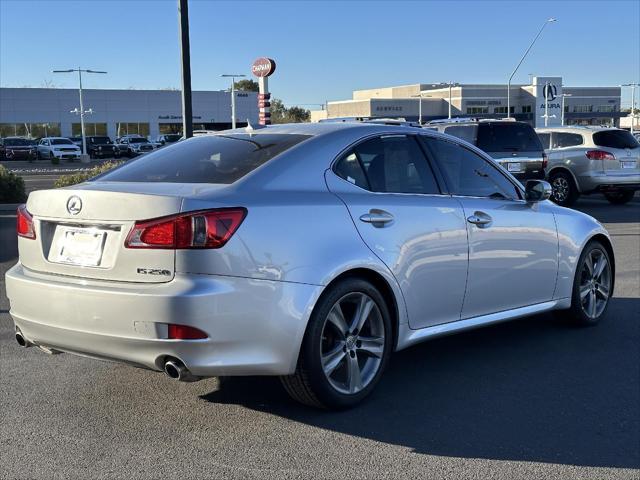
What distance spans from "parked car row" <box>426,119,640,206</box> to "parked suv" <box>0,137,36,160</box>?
4360 centimetres

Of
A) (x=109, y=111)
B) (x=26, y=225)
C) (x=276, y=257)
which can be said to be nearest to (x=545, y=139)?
(x=276, y=257)

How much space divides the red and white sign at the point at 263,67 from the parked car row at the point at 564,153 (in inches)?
289

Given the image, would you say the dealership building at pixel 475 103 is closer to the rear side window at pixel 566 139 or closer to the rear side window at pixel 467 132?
the rear side window at pixel 566 139

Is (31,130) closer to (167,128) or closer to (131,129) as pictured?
(131,129)

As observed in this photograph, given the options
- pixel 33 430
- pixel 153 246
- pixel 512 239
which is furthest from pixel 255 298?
pixel 512 239

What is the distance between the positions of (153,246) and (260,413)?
1258 mm

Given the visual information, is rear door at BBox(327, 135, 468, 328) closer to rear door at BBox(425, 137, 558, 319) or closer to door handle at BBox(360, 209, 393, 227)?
door handle at BBox(360, 209, 393, 227)

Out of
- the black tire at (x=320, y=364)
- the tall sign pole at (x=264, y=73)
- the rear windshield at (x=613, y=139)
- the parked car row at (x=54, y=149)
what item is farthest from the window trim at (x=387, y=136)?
the parked car row at (x=54, y=149)

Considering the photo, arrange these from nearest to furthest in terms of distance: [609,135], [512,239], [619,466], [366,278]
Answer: [619,466], [366,278], [512,239], [609,135]

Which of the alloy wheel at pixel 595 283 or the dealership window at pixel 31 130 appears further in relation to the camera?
the dealership window at pixel 31 130

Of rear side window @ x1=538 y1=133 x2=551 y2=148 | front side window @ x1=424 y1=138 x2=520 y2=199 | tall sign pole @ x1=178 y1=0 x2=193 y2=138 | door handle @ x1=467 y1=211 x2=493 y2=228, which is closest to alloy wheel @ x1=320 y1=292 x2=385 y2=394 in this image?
door handle @ x1=467 y1=211 x2=493 y2=228

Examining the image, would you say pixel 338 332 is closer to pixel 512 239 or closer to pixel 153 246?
pixel 153 246

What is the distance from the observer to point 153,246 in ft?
12.5

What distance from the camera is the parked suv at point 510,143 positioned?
15914 millimetres
